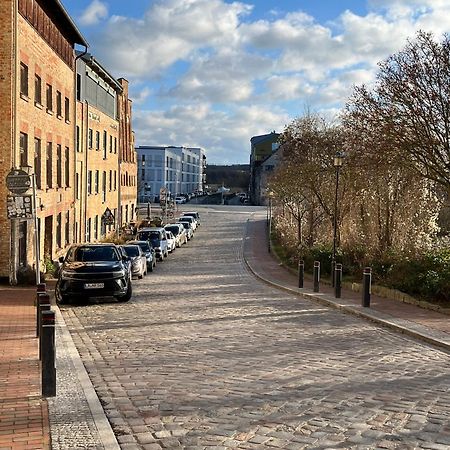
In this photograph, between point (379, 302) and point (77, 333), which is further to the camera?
point (379, 302)

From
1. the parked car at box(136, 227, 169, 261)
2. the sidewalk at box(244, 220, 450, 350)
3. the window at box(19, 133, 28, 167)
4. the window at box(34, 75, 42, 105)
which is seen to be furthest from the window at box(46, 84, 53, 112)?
the parked car at box(136, 227, 169, 261)

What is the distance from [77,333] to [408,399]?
7046 millimetres

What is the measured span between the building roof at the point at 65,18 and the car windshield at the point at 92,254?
12324 mm

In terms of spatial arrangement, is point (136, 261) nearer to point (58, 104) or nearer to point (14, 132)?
point (14, 132)

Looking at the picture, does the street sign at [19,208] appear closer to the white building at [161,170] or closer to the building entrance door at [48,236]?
the building entrance door at [48,236]

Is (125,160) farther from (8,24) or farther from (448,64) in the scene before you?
(448,64)

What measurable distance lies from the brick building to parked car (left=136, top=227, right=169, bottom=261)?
360 centimetres

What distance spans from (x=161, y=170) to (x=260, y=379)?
132546mm

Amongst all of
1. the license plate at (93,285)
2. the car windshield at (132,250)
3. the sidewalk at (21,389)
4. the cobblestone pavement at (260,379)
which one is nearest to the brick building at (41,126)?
the sidewalk at (21,389)

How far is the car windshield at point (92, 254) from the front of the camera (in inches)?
741

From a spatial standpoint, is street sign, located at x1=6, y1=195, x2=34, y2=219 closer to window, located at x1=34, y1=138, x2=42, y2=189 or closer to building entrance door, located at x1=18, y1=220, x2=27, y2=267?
building entrance door, located at x1=18, y1=220, x2=27, y2=267

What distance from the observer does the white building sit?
135188mm

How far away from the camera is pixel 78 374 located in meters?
8.54

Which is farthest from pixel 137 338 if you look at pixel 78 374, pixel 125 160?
pixel 125 160
